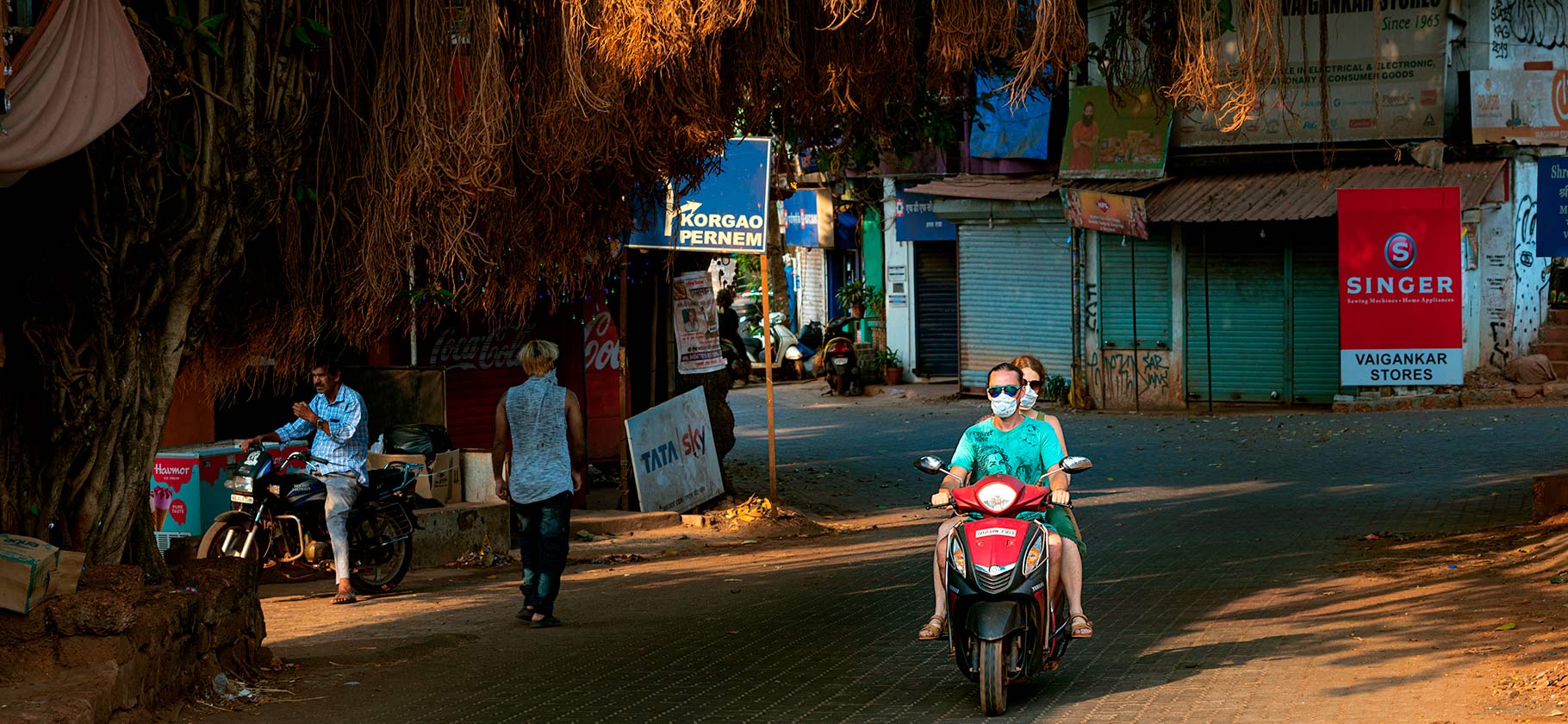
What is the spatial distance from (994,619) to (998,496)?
0.55 metres

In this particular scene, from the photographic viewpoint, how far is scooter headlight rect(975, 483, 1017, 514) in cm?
672

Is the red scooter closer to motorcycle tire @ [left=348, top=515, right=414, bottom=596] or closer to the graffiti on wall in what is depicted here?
motorcycle tire @ [left=348, top=515, right=414, bottom=596]

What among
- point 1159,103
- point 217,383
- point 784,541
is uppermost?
point 1159,103

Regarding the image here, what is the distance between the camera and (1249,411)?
22.9m

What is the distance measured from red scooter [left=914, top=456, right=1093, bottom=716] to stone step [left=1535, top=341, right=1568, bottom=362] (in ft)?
60.7

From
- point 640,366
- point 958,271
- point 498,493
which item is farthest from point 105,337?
point 958,271

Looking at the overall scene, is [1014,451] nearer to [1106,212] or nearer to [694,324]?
[694,324]

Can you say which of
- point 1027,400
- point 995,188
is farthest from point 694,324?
point 995,188

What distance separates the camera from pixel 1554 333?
2266cm

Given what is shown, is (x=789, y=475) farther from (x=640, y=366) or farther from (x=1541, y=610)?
(x=1541, y=610)

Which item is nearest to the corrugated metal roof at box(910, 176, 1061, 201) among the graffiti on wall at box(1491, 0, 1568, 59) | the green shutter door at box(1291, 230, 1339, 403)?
the green shutter door at box(1291, 230, 1339, 403)

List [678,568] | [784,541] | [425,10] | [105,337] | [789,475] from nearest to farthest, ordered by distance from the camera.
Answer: [105,337], [425,10], [678,568], [784,541], [789,475]

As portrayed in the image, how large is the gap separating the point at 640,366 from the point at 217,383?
581 cm

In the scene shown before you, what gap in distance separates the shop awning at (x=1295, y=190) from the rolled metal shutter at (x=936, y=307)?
22.8 feet
